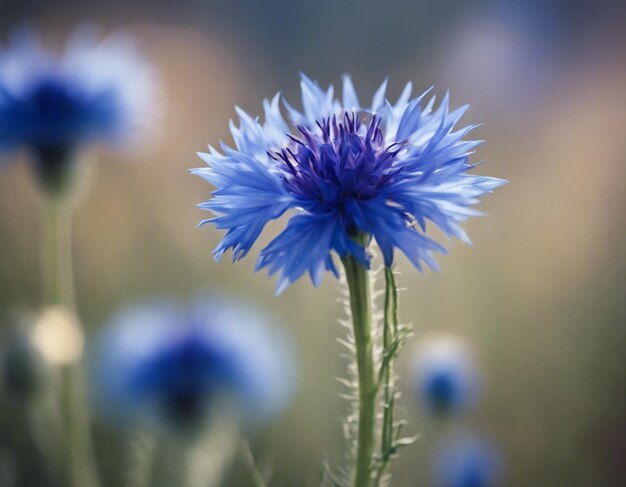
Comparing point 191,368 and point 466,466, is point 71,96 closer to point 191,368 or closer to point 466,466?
point 191,368

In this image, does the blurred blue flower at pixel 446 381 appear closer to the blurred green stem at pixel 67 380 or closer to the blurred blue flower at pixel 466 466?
the blurred blue flower at pixel 466 466

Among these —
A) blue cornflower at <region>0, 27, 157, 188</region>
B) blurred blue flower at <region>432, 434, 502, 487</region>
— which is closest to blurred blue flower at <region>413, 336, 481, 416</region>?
blurred blue flower at <region>432, 434, 502, 487</region>

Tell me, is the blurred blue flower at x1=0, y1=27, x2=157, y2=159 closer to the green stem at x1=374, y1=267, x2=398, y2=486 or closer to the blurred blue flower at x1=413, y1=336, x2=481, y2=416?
the blurred blue flower at x1=413, y1=336, x2=481, y2=416

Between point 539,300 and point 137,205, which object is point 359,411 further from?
point 137,205

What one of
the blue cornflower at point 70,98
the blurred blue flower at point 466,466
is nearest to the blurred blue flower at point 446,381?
the blurred blue flower at point 466,466

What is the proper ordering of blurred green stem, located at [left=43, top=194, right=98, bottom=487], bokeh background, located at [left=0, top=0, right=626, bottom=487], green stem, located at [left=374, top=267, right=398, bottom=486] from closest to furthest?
1. green stem, located at [left=374, top=267, right=398, bottom=486]
2. blurred green stem, located at [left=43, top=194, right=98, bottom=487]
3. bokeh background, located at [left=0, top=0, right=626, bottom=487]

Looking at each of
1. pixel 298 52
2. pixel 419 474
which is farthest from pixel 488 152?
pixel 298 52
